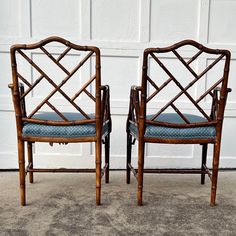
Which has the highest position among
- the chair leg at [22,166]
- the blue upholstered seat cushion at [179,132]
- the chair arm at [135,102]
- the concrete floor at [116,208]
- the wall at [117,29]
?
the wall at [117,29]

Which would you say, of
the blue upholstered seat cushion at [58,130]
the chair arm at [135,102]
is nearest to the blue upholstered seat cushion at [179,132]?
the chair arm at [135,102]

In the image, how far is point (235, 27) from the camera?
2514mm

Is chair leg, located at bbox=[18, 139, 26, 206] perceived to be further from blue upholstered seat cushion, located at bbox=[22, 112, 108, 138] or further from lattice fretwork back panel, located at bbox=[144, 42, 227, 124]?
lattice fretwork back panel, located at bbox=[144, 42, 227, 124]

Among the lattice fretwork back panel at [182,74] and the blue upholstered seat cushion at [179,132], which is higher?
the lattice fretwork back panel at [182,74]

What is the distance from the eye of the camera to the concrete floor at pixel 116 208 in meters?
1.56

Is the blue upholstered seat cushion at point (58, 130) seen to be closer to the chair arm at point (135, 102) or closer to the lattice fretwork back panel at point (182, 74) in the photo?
the chair arm at point (135, 102)

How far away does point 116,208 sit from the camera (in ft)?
5.95

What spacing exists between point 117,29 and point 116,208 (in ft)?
4.60

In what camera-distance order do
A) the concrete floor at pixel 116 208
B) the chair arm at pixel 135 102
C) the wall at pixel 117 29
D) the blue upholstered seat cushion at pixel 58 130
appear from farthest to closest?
the wall at pixel 117 29
the chair arm at pixel 135 102
the blue upholstered seat cushion at pixel 58 130
the concrete floor at pixel 116 208

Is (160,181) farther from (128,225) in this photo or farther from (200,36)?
(200,36)

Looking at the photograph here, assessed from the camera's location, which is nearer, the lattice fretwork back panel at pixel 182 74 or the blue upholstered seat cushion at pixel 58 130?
the blue upholstered seat cushion at pixel 58 130

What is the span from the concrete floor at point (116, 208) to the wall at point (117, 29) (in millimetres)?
490

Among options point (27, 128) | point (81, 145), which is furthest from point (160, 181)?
point (27, 128)

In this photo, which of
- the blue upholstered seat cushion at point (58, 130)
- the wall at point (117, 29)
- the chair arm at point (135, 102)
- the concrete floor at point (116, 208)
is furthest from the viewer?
the wall at point (117, 29)
